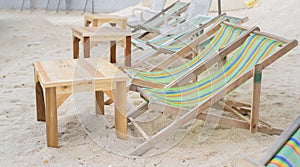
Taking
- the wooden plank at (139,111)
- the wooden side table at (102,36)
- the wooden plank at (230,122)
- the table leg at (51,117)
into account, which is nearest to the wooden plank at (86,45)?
the wooden side table at (102,36)

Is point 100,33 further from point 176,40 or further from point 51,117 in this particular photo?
point 51,117

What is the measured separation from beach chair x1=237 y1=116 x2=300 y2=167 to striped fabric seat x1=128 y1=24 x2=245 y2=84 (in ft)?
4.63

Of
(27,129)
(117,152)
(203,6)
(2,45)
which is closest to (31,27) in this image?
(2,45)

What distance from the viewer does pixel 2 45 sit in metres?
5.45

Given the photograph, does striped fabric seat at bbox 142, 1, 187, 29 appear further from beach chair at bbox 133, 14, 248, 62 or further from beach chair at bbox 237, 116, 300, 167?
beach chair at bbox 237, 116, 300, 167

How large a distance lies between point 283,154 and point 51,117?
4.51ft

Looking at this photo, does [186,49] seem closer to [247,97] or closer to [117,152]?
[247,97]

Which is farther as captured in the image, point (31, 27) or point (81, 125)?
point (31, 27)

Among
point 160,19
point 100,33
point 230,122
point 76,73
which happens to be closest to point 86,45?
point 100,33

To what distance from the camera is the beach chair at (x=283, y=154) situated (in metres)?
1.24

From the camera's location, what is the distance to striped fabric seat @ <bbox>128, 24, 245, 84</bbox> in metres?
2.76

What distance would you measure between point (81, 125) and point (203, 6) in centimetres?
290

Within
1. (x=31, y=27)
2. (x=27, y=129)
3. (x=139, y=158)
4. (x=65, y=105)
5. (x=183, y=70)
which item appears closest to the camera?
(x=139, y=158)

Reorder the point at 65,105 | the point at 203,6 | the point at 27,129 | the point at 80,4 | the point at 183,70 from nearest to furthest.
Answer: the point at 27,129 → the point at 183,70 → the point at 65,105 → the point at 203,6 → the point at 80,4
